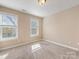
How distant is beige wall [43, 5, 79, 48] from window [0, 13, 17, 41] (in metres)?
2.69

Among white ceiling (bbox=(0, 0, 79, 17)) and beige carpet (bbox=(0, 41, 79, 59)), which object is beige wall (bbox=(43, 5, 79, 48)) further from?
beige carpet (bbox=(0, 41, 79, 59))

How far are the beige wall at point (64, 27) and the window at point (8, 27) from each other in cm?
269

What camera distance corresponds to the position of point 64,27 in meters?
4.61

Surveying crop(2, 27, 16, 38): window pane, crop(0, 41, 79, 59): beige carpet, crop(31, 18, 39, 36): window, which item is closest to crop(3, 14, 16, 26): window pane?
crop(2, 27, 16, 38): window pane

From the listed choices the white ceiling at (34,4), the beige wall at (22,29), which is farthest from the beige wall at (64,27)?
the beige wall at (22,29)

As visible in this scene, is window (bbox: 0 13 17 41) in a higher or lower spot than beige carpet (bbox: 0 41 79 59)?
higher

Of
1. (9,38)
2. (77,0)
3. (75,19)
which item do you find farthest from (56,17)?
(9,38)

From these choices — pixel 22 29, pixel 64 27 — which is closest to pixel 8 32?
pixel 22 29

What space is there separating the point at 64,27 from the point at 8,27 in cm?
340

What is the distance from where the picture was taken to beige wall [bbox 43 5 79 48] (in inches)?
157

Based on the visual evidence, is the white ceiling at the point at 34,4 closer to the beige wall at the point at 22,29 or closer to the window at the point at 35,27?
the beige wall at the point at 22,29

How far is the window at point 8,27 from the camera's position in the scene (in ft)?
12.6

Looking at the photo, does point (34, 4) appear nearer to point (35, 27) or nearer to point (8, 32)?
point (8, 32)

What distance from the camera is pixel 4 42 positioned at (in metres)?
3.88
